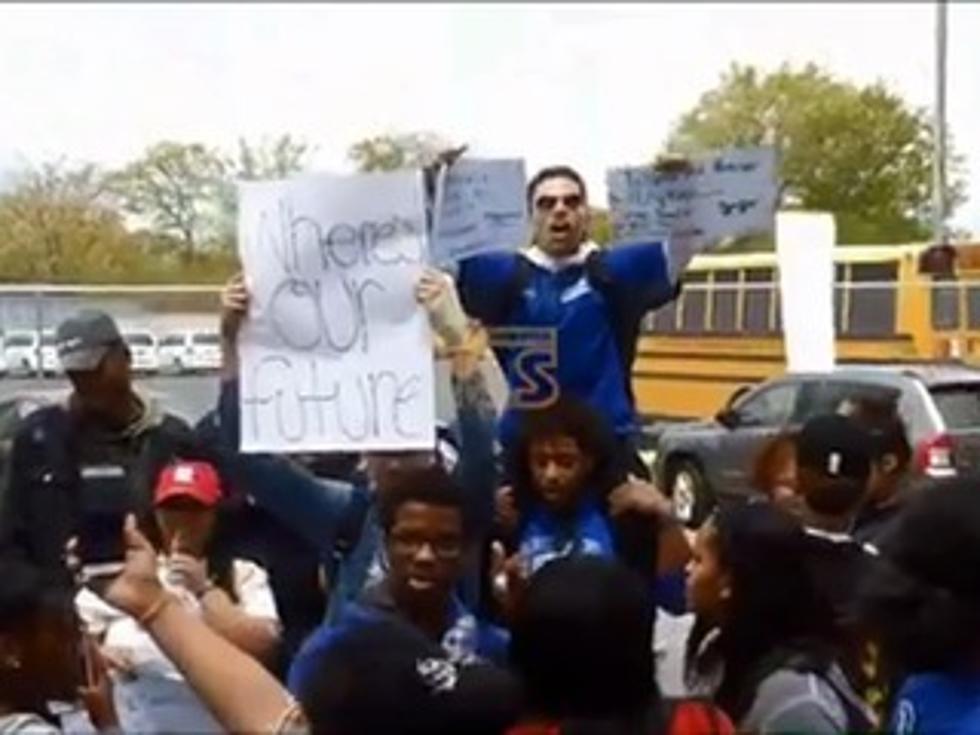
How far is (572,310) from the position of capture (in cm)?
521

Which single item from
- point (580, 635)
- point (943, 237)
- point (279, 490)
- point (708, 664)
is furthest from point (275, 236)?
point (943, 237)

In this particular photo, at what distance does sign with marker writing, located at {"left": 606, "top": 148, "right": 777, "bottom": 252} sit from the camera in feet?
18.1

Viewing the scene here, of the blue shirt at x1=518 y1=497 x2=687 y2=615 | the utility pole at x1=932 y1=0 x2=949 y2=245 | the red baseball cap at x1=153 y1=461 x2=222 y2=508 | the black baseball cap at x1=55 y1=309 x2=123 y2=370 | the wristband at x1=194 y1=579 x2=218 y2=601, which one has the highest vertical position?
the utility pole at x1=932 y1=0 x2=949 y2=245

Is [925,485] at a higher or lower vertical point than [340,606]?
higher

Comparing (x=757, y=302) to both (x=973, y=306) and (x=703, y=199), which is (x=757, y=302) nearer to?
(x=973, y=306)

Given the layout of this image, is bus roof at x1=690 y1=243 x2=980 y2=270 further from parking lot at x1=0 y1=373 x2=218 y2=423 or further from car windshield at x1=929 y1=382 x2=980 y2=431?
parking lot at x1=0 y1=373 x2=218 y2=423

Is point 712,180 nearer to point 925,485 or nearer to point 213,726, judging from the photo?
point 925,485

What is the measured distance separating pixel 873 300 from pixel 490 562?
15511mm

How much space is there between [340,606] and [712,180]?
1.56 meters

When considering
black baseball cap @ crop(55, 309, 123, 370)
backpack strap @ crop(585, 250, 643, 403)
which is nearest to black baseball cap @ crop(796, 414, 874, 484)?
backpack strap @ crop(585, 250, 643, 403)

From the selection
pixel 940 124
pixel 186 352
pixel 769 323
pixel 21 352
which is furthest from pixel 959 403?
pixel 940 124

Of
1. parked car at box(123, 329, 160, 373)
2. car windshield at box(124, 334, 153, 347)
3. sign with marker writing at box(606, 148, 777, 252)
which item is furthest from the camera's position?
car windshield at box(124, 334, 153, 347)

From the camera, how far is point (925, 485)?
3.84m

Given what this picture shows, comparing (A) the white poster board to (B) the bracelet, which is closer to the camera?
(B) the bracelet
